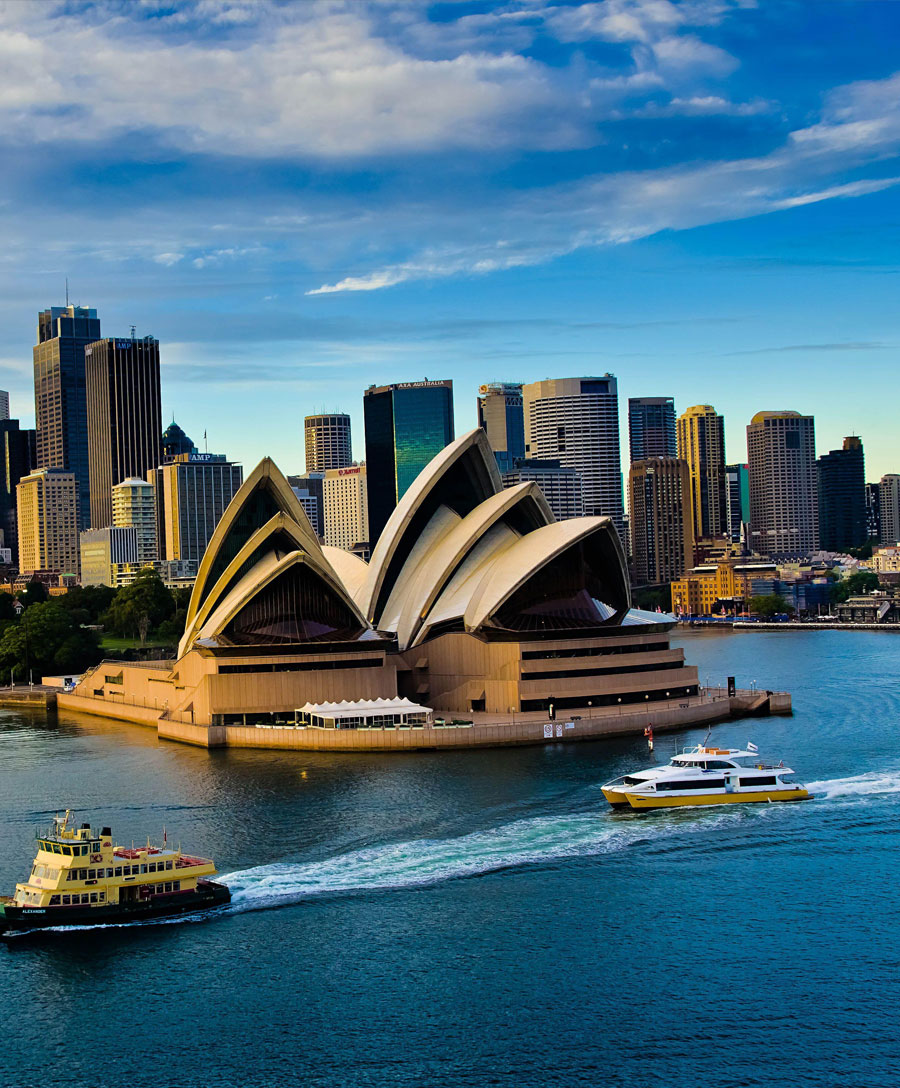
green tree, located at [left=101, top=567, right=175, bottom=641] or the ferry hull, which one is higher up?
green tree, located at [left=101, top=567, right=175, bottom=641]

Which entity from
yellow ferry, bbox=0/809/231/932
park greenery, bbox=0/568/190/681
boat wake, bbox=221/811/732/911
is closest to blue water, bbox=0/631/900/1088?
boat wake, bbox=221/811/732/911

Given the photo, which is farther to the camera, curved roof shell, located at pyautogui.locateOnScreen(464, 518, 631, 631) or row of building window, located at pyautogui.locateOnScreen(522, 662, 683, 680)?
curved roof shell, located at pyautogui.locateOnScreen(464, 518, 631, 631)

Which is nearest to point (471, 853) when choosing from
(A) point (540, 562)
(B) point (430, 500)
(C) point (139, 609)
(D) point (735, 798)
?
(D) point (735, 798)

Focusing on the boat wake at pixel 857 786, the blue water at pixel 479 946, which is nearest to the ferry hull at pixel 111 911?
Result: the blue water at pixel 479 946

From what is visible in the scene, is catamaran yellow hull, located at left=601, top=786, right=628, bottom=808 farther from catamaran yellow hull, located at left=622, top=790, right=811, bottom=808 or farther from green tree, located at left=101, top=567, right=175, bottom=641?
green tree, located at left=101, top=567, right=175, bottom=641

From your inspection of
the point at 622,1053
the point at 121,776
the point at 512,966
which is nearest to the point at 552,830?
the point at 512,966

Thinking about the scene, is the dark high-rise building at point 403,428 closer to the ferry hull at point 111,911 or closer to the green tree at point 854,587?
the green tree at point 854,587
